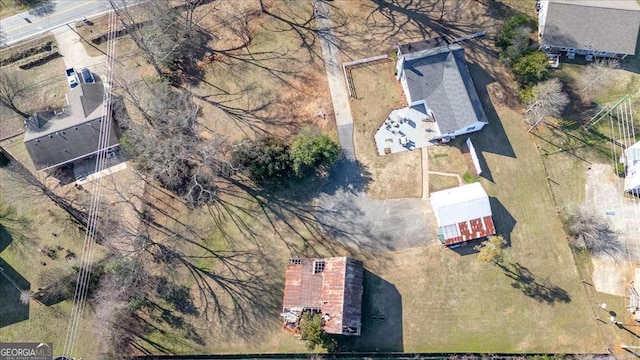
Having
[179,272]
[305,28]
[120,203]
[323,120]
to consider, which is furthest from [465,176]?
[120,203]

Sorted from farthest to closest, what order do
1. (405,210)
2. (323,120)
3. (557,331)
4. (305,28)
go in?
(305,28) → (323,120) → (405,210) → (557,331)

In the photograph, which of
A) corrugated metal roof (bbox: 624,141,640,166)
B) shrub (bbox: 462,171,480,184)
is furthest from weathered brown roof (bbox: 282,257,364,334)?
corrugated metal roof (bbox: 624,141,640,166)

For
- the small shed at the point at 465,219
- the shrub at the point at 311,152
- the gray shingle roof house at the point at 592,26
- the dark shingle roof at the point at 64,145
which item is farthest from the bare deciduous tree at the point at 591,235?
the dark shingle roof at the point at 64,145

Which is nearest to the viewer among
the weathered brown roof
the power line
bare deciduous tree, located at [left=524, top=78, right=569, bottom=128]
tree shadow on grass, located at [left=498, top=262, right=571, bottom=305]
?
the weathered brown roof

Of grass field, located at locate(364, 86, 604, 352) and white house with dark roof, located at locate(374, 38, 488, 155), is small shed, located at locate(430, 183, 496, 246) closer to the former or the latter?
grass field, located at locate(364, 86, 604, 352)

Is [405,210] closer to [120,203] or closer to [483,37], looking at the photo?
[483,37]
